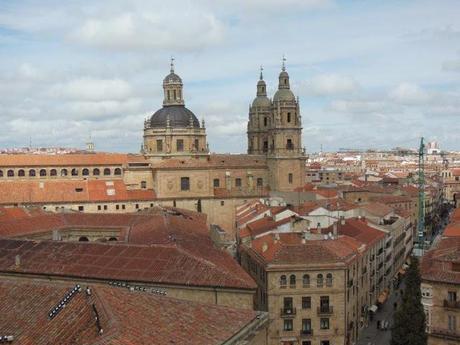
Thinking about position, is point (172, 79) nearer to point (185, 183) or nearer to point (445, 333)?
point (185, 183)

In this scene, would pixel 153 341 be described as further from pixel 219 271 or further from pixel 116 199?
pixel 116 199

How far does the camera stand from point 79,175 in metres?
73.8

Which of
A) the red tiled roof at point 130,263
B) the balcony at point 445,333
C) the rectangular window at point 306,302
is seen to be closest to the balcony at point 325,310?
the rectangular window at point 306,302

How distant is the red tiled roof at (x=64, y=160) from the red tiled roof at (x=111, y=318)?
5337cm

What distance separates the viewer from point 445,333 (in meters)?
31.7

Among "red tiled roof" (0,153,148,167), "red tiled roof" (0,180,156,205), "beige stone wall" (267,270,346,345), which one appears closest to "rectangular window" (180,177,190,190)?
"red tiled roof" (0,180,156,205)

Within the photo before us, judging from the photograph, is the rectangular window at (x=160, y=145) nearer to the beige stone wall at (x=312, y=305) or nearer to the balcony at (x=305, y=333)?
the beige stone wall at (x=312, y=305)

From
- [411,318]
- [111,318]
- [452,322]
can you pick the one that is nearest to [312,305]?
[411,318]

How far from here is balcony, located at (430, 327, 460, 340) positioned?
31.2m

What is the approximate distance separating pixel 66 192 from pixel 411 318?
45.1 m

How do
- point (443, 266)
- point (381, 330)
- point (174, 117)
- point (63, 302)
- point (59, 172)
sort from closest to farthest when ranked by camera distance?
1. point (63, 302)
2. point (443, 266)
3. point (381, 330)
4. point (59, 172)
5. point (174, 117)

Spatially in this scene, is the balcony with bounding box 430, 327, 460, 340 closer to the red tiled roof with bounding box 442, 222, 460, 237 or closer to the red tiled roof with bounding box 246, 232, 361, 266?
the red tiled roof with bounding box 246, 232, 361, 266

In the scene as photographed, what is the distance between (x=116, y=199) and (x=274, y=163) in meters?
20.5

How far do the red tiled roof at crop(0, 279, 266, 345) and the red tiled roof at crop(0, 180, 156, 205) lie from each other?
156 feet
